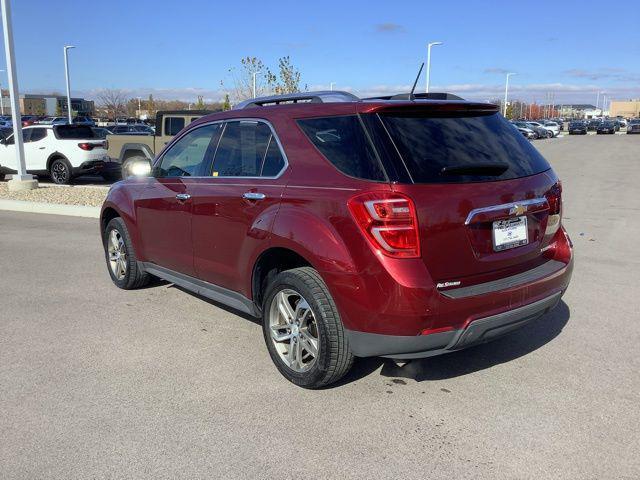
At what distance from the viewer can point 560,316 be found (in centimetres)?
493

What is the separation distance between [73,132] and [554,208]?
14.5 m

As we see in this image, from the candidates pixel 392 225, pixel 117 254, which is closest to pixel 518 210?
pixel 392 225

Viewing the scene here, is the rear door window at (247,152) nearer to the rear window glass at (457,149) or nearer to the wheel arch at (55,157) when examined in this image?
the rear window glass at (457,149)

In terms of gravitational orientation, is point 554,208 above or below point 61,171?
above

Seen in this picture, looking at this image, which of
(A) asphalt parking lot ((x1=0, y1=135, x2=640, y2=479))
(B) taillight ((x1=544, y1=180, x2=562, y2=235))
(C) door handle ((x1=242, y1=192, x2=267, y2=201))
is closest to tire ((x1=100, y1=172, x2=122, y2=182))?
(A) asphalt parking lot ((x1=0, y1=135, x2=640, y2=479))

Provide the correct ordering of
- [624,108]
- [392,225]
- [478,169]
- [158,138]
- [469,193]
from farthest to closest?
[624,108], [158,138], [478,169], [469,193], [392,225]

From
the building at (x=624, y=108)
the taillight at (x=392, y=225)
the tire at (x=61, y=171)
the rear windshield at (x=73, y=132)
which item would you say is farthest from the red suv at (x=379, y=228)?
the building at (x=624, y=108)

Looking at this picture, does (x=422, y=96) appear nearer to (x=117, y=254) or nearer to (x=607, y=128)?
(x=117, y=254)

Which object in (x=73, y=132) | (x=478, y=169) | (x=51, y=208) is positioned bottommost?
(x=51, y=208)

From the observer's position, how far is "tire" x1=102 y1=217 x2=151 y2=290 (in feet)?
18.4

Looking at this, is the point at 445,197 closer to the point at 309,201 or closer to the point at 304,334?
the point at 309,201

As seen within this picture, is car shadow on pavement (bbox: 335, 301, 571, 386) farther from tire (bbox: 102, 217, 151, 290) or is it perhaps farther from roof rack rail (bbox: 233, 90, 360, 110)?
tire (bbox: 102, 217, 151, 290)

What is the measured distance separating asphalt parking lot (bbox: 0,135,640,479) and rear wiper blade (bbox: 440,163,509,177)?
1.39 metres

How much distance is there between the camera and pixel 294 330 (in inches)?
145
